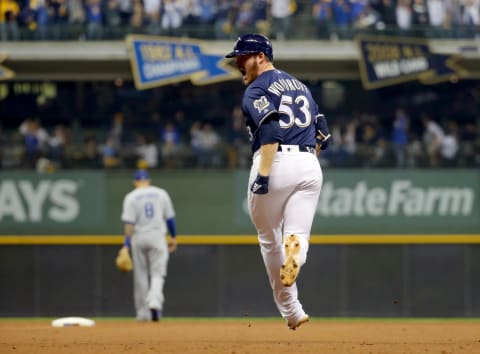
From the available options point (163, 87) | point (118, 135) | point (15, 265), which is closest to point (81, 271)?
point (15, 265)

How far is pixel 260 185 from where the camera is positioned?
798 cm

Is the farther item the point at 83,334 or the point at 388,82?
the point at 388,82

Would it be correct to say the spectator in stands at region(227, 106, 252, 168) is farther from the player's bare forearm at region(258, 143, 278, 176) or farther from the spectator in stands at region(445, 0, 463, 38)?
the player's bare forearm at region(258, 143, 278, 176)

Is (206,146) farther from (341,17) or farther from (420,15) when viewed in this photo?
(420,15)

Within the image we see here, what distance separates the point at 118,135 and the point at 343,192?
4215 mm

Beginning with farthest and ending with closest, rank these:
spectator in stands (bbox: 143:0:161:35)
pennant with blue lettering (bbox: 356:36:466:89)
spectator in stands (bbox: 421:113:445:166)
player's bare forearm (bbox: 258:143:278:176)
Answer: spectator in stands (bbox: 143:0:161:35) < pennant with blue lettering (bbox: 356:36:466:89) < spectator in stands (bbox: 421:113:445:166) < player's bare forearm (bbox: 258:143:278:176)

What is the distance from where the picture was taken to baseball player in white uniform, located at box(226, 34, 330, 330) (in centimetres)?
799

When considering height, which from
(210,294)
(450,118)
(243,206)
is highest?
(450,118)

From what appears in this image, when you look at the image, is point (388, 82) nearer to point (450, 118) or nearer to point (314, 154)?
point (450, 118)

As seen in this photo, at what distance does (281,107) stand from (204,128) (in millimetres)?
12807

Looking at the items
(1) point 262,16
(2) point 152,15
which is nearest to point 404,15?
(1) point 262,16

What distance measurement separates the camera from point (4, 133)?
2117 cm

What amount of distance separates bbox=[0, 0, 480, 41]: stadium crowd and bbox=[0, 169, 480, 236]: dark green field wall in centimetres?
302

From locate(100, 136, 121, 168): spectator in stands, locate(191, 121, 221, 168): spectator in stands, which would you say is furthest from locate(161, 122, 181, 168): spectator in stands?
locate(100, 136, 121, 168): spectator in stands
